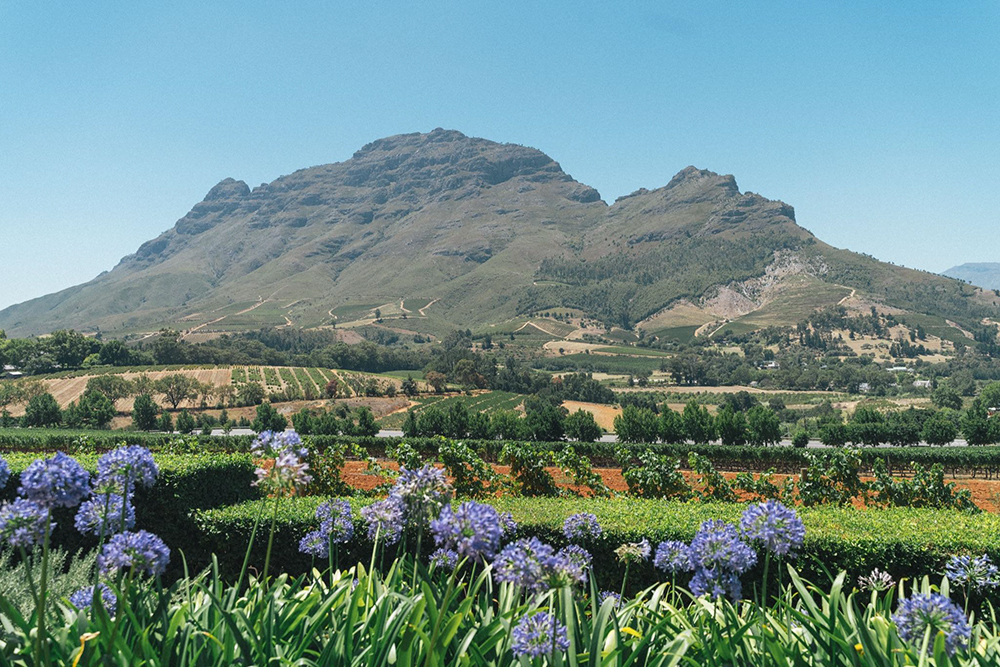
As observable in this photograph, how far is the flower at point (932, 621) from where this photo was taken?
114 inches

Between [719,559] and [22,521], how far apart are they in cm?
329

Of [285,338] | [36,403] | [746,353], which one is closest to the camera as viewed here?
[36,403]

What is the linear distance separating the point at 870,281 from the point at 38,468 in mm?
218513

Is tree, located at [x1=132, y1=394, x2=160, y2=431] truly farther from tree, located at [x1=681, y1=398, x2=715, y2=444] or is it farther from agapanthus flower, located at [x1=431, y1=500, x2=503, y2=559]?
agapanthus flower, located at [x1=431, y1=500, x2=503, y2=559]

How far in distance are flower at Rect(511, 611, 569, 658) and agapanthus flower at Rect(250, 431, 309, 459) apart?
145cm

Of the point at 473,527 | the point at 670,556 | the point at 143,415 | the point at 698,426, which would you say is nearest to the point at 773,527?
the point at 670,556

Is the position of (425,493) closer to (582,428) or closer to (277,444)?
(277,444)

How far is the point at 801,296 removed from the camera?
187125 millimetres

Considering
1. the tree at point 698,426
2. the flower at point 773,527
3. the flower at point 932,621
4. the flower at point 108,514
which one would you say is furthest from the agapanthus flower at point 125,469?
the tree at point 698,426

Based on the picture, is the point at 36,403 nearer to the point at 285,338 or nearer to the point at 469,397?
the point at 469,397

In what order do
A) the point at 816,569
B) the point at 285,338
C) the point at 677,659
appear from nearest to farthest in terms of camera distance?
the point at 677,659 → the point at 816,569 → the point at 285,338

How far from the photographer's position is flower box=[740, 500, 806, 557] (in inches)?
127

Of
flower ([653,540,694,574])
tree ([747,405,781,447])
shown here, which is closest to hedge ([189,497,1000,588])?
flower ([653,540,694,574])

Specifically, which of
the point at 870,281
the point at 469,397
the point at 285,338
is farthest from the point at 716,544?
the point at 870,281
